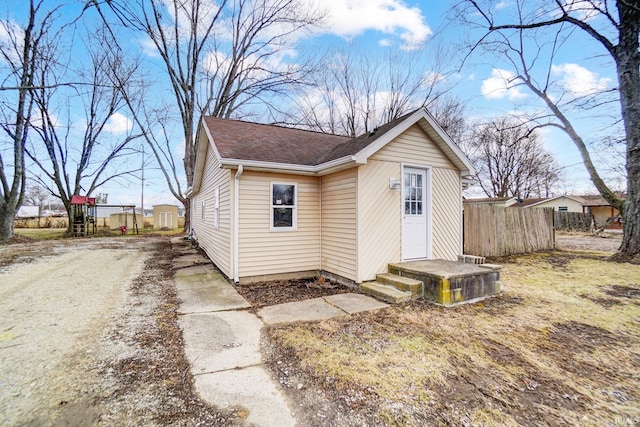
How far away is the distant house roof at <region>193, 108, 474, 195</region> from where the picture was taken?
5.75 m

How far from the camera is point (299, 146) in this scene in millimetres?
7867

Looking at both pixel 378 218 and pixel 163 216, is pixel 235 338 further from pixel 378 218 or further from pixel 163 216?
pixel 163 216

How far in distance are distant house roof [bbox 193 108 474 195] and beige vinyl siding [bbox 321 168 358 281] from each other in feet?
1.18

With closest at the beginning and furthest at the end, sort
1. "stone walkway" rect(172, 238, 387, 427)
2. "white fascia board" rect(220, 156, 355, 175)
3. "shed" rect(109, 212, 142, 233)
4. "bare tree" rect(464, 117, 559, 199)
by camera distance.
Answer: "stone walkway" rect(172, 238, 387, 427) < "white fascia board" rect(220, 156, 355, 175) < "shed" rect(109, 212, 142, 233) < "bare tree" rect(464, 117, 559, 199)

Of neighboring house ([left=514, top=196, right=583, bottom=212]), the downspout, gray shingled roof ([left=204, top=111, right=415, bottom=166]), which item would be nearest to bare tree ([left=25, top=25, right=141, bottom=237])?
gray shingled roof ([left=204, top=111, right=415, bottom=166])

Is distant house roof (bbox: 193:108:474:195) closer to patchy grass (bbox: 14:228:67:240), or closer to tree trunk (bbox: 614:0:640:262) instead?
tree trunk (bbox: 614:0:640:262)

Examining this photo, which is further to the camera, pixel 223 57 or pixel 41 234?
pixel 41 234

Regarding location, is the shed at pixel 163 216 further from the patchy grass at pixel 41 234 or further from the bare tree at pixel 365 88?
the bare tree at pixel 365 88

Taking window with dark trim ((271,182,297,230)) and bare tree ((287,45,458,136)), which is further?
bare tree ((287,45,458,136))

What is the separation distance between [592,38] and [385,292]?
37.2 ft

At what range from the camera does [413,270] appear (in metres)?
5.44

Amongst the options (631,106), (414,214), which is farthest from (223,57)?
(631,106)

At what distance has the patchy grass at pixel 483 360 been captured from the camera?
2.28m

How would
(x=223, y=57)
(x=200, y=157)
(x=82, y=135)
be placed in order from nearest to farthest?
(x=200, y=157), (x=223, y=57), (x=82, y=135)
